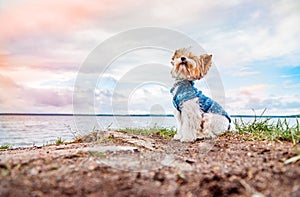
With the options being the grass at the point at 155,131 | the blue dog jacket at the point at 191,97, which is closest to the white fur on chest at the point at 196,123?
the blue dog jacket at the point at 191,97

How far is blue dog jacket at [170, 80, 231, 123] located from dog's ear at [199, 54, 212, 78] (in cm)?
41

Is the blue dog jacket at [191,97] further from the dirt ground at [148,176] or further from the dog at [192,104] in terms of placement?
the dirt ground at [148,176]

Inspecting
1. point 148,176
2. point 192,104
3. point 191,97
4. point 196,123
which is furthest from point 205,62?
point 148,176

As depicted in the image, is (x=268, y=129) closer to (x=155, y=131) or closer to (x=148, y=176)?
(x=155, y=131)

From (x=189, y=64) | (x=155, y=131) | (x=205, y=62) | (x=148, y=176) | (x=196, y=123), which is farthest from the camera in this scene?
(x=155, y=131)

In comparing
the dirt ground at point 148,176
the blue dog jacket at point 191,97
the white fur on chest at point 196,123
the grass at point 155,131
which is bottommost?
the dirt ground at point 148,176

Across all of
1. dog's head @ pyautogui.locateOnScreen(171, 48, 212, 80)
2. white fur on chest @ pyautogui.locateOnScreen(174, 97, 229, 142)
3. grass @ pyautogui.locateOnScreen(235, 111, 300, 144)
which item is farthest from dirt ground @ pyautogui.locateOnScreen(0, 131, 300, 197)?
dog's head @ pyautogui.locateOnScreen(171, 48, 212, 80)

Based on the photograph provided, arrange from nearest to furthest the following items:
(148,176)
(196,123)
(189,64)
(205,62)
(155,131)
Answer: (148,176) < (189,64) < (205,62) < (196,123) < (155,131)

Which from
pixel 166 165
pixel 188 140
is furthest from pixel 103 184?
pixel 188 140

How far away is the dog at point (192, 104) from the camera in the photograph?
20.7ft

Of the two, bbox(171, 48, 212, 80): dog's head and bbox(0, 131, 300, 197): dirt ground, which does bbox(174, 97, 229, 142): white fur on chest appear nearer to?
bbox(171, 48, 212, 80): dog's head

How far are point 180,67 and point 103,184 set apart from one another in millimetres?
3973

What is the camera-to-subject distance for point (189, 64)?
6.24 metres

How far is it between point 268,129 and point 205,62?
2177 mm
